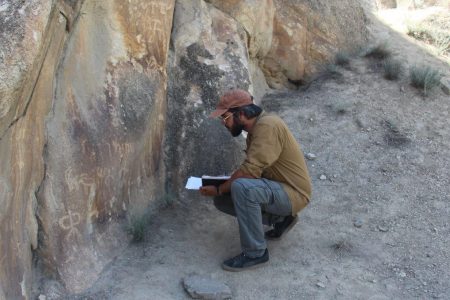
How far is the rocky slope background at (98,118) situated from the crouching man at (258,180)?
0.71 meters

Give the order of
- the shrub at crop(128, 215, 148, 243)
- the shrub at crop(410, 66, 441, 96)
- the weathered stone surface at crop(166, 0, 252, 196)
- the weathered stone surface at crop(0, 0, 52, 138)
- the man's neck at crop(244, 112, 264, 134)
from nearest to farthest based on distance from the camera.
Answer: the weathered stone surface at crop(0, 0, 52, 138), the man's neck at crop(244, 112, 264, 134), the shrub at crop(128, 215, 148, 243), the weathered stone surface at crop(166, 0, 252, 196), the shrub at crop(410, 66, 441, 96)

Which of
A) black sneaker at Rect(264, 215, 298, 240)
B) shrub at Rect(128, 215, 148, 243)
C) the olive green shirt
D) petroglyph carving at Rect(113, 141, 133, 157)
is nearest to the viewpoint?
the olive green shirt

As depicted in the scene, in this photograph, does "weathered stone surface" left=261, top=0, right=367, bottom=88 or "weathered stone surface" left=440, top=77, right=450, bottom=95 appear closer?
"weathered stone surface" left=440, top=77, right=450, bottom=95

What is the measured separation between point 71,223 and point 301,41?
4.09 m

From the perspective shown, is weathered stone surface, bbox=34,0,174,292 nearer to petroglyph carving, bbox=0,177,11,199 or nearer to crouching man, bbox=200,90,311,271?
petroglyph carving, bbox=0,177,11,199

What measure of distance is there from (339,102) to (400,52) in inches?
55.5

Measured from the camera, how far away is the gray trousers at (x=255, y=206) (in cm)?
436

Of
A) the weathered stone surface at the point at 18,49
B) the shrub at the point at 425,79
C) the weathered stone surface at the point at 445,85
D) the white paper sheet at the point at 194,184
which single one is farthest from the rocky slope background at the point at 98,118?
the weathered stone surface at the point at 445,85

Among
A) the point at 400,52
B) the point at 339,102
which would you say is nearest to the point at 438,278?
the point at 339,102

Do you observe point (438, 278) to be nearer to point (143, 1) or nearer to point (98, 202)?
point (98, 202)

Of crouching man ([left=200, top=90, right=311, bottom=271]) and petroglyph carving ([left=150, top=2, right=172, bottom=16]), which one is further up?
petroglyph carving ([left=150, top=2, right=172, bottom=16])

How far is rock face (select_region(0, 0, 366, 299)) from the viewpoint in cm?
368

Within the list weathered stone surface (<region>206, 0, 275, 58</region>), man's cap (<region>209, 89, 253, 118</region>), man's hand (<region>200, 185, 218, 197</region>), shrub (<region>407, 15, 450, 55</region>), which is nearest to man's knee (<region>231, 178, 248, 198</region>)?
man's hand (<region>200, 185, 218, 197</region>)

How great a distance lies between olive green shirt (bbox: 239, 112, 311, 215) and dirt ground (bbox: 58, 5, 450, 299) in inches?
20.8
